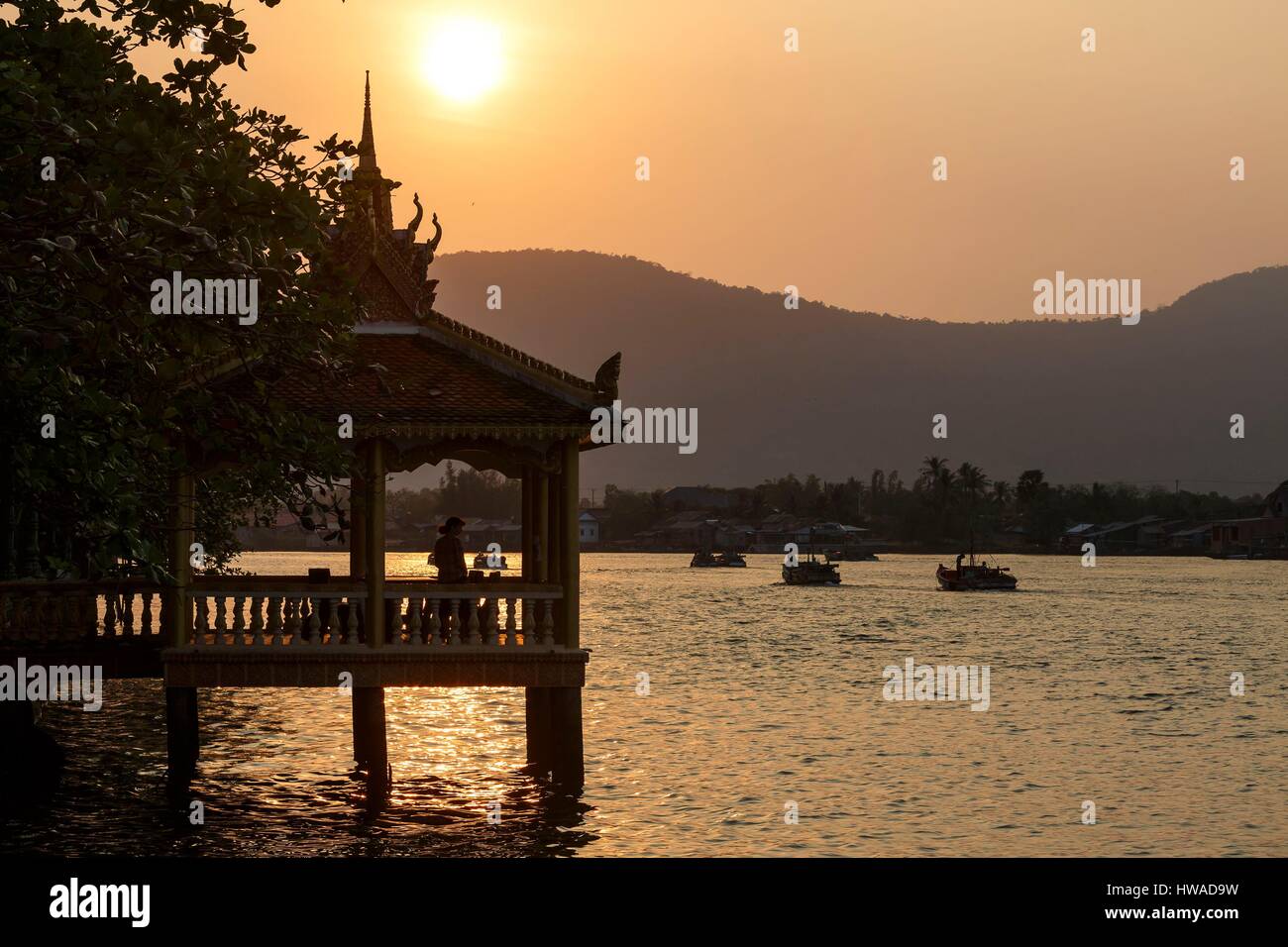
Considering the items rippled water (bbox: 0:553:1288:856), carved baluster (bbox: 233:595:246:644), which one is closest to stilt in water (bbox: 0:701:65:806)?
rippled water (bbox: 0:553:1288:856)

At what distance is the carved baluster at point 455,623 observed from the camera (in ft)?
68.1

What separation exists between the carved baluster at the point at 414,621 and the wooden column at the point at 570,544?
76.8 inches

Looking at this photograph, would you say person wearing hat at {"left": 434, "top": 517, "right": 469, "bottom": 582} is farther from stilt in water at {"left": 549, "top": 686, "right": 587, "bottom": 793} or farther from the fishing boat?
the fishing boat

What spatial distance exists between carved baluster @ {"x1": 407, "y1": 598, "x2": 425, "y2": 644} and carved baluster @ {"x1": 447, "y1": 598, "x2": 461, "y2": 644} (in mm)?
417

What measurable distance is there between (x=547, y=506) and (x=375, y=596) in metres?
5.51

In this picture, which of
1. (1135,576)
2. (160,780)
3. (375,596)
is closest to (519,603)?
(375,596)

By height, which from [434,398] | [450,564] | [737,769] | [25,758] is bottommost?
[737,769]

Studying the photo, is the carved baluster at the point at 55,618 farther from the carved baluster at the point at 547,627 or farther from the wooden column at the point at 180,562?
the carved baluster at the point at 547,627

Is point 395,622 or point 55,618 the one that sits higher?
point 55,618

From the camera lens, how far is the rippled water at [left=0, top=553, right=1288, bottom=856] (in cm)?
2281

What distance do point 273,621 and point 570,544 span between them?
4144mm

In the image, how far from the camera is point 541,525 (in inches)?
993

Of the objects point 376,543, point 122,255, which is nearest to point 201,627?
point 376,543

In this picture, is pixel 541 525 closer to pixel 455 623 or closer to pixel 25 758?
pixel 455 623
